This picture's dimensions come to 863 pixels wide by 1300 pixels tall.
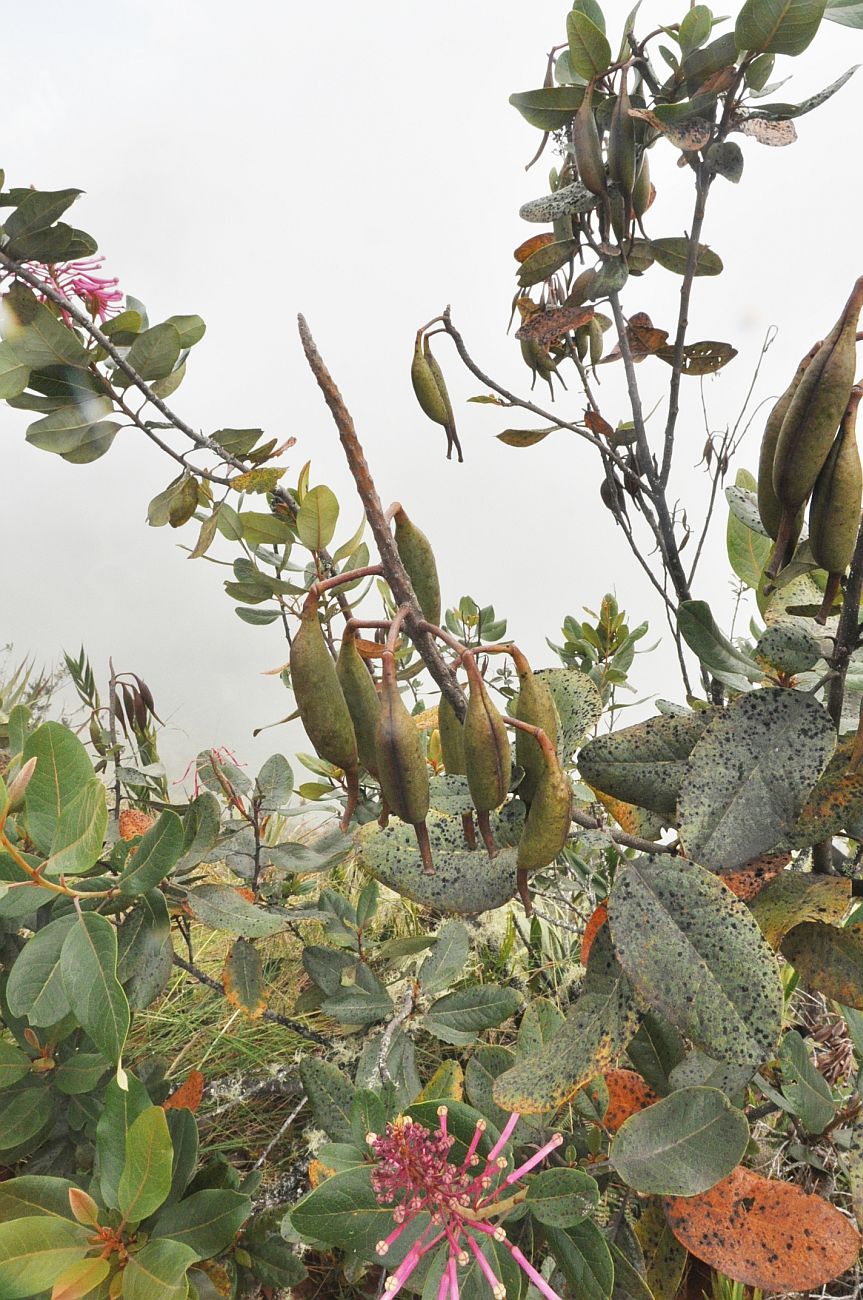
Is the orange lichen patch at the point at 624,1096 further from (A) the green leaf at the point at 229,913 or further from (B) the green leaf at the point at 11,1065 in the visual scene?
(B) the green leaf at the point at 11,1065

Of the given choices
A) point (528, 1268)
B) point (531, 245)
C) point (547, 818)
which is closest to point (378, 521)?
point (547, 818)

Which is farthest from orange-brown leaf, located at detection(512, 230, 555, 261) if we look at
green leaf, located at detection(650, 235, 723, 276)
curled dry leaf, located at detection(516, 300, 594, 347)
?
curled dry leaf, located at detection(516, 300, 594, 347)

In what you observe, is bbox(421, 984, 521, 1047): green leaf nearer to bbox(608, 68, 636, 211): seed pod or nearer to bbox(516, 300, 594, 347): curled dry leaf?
bbox(516, 300, 594, 347): curled dry leaf

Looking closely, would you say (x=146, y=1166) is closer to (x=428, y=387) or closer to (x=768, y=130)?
(x=428, y=387)

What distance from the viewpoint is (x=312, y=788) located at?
50.4 inches

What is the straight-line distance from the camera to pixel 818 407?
36 cm

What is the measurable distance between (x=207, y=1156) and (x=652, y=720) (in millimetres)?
1024

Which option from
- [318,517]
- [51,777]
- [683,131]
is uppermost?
[683,131]

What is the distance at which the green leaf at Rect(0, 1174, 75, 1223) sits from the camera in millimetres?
539

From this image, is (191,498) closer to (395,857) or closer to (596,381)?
(596,381)

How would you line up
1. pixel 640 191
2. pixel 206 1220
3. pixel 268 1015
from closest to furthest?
pixel 206 1220 → pixel 640 191 → pixel 268 1015

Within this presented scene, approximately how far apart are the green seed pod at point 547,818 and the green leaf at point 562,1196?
207 millimetres

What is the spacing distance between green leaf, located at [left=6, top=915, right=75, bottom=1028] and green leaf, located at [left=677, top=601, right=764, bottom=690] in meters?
0.44

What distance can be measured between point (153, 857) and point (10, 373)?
64 cm
